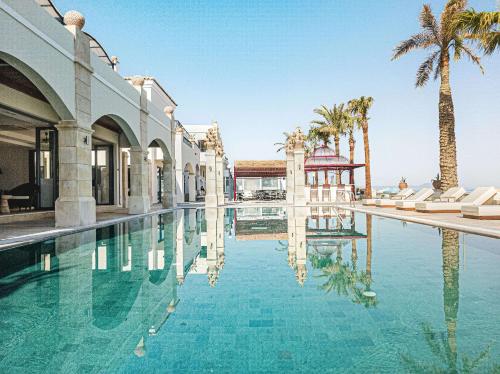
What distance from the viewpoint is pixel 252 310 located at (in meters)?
3.90

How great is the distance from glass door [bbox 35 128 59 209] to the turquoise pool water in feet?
33.3

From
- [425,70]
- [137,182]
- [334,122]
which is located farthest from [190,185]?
[425,70]

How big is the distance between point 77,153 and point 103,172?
1100cm

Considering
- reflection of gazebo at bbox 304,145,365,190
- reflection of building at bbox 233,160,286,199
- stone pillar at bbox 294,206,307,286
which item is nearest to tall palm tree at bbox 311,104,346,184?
reflection of gazebo at bbox 304,145,365,190

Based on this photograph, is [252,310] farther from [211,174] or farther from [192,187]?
[192,187]

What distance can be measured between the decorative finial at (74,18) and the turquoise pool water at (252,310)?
8479 millimetres

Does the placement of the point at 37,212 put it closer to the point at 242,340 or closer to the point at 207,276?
the point at 207,276

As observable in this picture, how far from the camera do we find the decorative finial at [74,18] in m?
12.1

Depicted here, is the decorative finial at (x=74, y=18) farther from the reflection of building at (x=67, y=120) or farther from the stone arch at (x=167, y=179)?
the stone arch at (x=167, y=179)

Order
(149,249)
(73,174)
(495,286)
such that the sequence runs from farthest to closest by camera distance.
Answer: (73,174) < (149,249) < (495,286)

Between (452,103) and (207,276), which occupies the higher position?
(452,103)

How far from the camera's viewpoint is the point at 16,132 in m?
17.7

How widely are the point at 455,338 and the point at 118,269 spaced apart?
16.0ft

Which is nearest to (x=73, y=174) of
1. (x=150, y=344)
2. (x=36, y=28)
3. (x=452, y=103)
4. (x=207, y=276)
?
(x=36, y=28)
